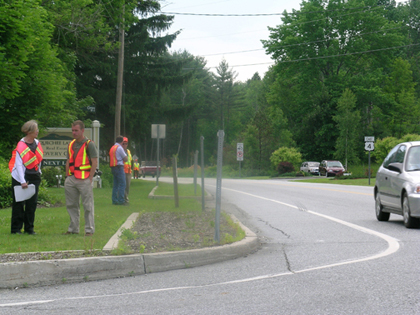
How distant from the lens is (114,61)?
36500 mm

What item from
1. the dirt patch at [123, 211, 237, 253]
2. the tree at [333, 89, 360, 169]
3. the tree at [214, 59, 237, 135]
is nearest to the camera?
the dirt patch at [123, 211, 237, 253]

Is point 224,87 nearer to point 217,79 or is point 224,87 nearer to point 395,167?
point 217,79

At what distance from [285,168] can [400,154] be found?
142 feet

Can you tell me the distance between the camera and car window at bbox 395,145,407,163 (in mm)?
12553

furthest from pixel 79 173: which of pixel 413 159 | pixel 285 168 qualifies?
pixel 285 168

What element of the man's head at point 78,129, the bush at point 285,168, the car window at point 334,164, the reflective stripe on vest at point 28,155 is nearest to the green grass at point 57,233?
the reflective stripe on vest at point 28,155

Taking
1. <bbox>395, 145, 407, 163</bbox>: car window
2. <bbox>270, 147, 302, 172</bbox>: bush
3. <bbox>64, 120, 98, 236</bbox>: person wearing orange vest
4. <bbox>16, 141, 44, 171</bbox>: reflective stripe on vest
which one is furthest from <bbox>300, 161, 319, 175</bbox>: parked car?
<bbox>16, 141, 44, 171</bbox>: reflective stripe on vest

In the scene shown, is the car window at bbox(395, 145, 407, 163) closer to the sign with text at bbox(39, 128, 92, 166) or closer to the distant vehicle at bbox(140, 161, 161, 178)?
the sign with text at bbox(39, 128, 92, 166)

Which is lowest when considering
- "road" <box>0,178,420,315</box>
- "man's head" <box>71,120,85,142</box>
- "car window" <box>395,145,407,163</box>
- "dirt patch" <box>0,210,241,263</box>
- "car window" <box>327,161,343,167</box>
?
"road" <box>0,178,420,315</box>

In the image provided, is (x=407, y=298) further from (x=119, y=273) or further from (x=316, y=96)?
(x=316, y=96)

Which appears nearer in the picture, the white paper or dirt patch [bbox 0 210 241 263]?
dirt patch [bbox 0 210 241 263]

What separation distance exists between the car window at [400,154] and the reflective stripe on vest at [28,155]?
7341mm

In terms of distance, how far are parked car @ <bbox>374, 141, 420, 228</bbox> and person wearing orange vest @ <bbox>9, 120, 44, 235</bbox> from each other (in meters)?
6.93

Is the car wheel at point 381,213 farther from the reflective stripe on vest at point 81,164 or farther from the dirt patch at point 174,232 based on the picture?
the reflective stripe on vest at point 81,164
